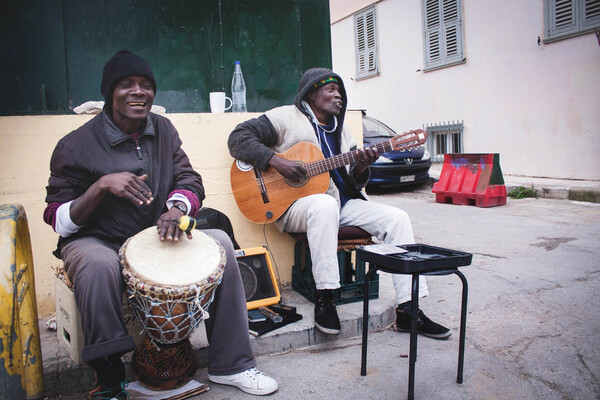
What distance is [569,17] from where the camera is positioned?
8.64 meters

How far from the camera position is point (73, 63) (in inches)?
175

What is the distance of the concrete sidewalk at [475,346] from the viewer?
7.78ft

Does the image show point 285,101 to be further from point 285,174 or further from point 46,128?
point 46,128

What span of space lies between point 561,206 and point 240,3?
5376 mm

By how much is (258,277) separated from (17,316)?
173 cm

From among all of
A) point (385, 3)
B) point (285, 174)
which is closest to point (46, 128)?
point (285, 174)

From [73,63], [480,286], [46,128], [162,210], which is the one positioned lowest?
[480,286]

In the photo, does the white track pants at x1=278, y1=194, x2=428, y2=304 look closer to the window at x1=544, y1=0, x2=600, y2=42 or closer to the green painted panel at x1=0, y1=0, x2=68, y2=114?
the green painted panel at x1=0, y1=0, x2=68, y2=114

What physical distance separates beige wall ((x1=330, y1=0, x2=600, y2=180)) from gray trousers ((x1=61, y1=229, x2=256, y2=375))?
821 cm

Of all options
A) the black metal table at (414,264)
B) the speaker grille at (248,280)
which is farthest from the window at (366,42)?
the black metal table at (414,264)

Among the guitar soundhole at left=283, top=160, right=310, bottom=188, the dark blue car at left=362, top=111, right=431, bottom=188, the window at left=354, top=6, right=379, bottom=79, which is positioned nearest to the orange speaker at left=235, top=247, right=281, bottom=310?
the guitar soundhole at left=283, top=160, right=310, bottom=188

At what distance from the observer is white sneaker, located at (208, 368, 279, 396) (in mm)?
2338

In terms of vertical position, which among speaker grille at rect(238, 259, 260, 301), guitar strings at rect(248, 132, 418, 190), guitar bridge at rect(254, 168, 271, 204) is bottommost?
speaker grille at rect(238, 259, 260, 301)

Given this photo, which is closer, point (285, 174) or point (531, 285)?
point (285, 174)
